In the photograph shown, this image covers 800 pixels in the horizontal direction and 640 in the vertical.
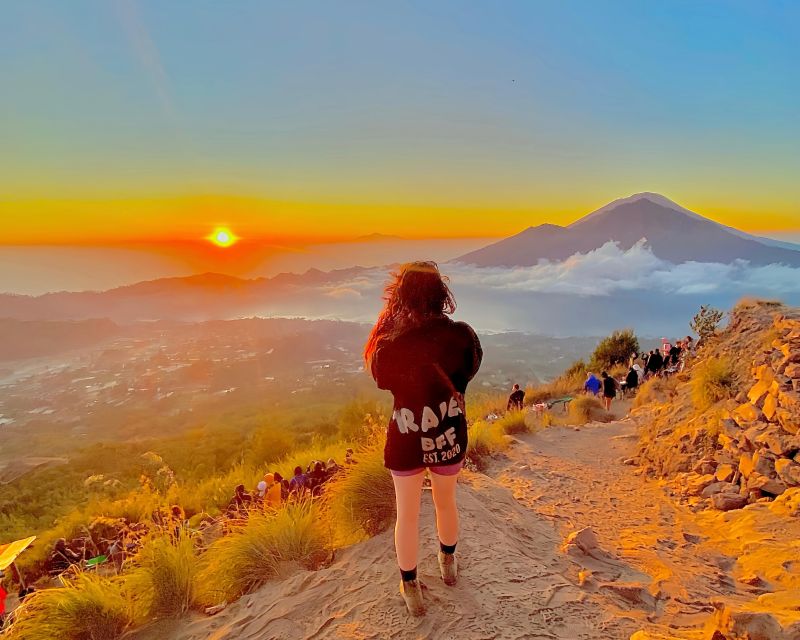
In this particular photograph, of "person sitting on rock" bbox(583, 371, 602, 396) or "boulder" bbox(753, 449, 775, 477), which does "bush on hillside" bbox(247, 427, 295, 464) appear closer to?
"person sitting on rock" bbox(583, 371, 602, 396)

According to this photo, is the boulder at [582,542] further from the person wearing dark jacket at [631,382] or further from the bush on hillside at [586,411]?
the person wearing dark jacket at [631,382]

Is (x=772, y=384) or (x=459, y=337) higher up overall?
(x=459, y=337)

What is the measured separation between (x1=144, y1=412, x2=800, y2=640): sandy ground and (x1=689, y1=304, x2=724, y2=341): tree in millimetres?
6474

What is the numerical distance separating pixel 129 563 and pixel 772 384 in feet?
25.0

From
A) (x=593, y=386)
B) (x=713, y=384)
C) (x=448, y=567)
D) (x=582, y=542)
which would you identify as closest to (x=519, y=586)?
(x=448, y=567)

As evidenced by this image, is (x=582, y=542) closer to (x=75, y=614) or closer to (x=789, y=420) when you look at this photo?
(x=789, y=420)

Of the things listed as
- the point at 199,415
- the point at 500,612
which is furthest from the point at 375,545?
the point at 199,415

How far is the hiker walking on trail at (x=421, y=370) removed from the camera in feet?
8.75

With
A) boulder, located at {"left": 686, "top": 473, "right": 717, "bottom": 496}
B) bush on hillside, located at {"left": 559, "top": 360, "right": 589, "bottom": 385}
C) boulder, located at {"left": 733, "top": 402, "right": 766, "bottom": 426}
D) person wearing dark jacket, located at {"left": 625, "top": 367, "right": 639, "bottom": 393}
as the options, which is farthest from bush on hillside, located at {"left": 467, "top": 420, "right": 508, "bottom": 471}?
bush on hillside, located at {"left": 559, "top": 360, "right": 589, "bottom": 385}

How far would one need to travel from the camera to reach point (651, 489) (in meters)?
6.97

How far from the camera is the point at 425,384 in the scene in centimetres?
266

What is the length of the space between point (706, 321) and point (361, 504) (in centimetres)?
1002

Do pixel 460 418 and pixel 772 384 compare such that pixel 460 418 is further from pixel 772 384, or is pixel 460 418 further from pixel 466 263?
pixel 466 263

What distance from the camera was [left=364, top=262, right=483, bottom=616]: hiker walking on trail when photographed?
2.67 metres
